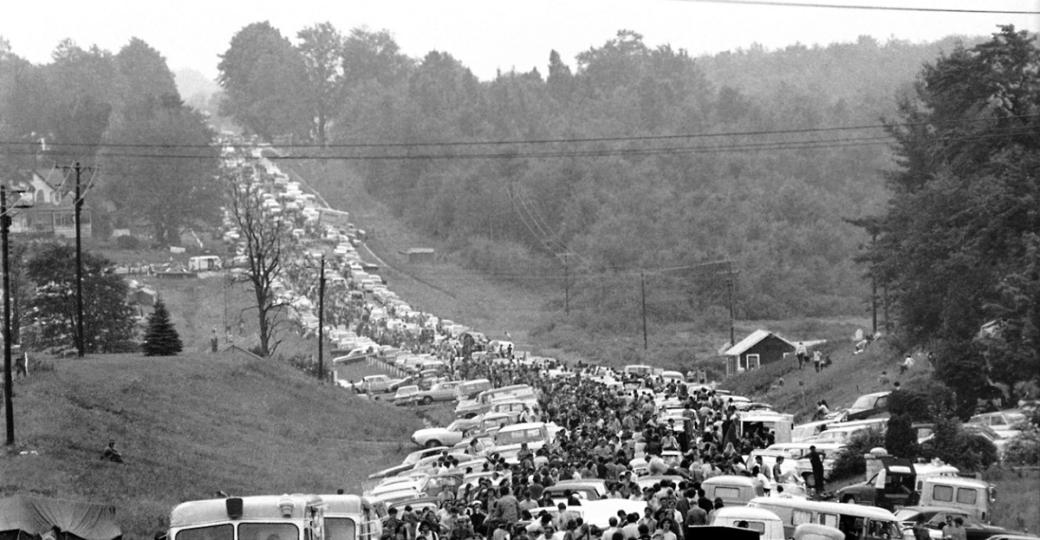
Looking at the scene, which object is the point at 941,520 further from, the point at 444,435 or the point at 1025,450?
the point at 444,435

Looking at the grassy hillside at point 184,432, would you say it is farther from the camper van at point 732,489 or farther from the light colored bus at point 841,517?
the light colored bus at point 841,517

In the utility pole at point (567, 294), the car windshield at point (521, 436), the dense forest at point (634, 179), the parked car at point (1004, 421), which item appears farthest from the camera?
the dense forest at point (634, 179)

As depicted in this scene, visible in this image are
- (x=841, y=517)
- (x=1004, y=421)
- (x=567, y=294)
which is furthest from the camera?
(x=567, y=294)

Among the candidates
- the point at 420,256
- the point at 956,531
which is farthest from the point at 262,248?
the point at 956,531

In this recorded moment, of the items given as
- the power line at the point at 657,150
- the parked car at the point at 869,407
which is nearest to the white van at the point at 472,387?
the parked car at the point at 869,407

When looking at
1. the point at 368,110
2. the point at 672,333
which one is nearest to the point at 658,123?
the point at 368,110

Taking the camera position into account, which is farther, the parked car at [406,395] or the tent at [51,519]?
the parked car at [406,395]

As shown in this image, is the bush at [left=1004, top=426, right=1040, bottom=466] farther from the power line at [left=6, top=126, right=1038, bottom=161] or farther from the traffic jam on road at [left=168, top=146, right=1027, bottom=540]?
the power line at [left=6, top=126, right=1038, bottom=161]
